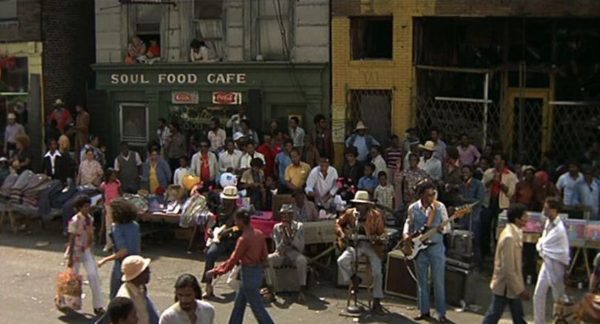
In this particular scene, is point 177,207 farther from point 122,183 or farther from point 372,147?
point 372,147

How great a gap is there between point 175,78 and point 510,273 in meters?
13.9

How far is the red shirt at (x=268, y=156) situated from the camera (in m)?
18.4

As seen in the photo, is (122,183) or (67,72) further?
(67,72)

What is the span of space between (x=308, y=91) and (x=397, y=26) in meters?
2.72

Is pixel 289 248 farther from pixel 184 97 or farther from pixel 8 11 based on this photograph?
pixel 8 11

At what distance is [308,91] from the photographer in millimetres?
21016

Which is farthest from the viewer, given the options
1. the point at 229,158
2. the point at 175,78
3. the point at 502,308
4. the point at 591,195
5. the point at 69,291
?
the point at 175,78

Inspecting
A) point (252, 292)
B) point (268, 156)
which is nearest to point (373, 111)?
point (268, 156)

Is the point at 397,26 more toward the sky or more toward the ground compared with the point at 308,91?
more toward the sky

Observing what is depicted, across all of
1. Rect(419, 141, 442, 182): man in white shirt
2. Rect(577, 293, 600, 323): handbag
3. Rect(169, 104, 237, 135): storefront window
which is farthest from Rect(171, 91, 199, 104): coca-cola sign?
Rect(577, 293, 600, 323): handbag

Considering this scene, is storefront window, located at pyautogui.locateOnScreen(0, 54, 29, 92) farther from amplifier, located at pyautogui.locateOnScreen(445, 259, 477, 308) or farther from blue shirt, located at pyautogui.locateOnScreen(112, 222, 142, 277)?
amplifier, located at pyautogui.locateOnScreen(445, 259, 477, 308)

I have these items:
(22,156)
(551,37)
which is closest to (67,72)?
(22,156)

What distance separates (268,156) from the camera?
18.6m

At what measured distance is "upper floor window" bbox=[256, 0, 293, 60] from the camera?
21281mm
